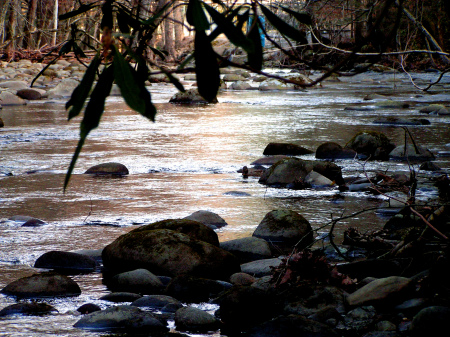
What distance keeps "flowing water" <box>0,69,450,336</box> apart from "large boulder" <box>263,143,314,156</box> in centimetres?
17

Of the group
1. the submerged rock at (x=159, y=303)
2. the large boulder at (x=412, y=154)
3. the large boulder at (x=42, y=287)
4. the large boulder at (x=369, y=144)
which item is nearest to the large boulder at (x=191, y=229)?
the large boulder at (x=42, y=287)

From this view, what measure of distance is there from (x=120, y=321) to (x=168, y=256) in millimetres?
882

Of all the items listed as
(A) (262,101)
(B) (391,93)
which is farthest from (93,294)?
(B) (391,93)

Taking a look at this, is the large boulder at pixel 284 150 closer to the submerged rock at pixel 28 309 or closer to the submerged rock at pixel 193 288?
the submerged rock at pixel 193 288

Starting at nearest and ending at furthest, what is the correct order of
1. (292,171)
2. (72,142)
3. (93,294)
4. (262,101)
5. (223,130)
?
1. (93,294)
2. (292,171)
3. (72,142)
4. (223,130)
5. (262,101)

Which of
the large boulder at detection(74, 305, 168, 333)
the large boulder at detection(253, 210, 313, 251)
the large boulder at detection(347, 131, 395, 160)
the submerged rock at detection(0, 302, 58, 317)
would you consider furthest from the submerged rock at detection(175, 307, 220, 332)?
the large boulder at detection(347, 131, 395, 160)

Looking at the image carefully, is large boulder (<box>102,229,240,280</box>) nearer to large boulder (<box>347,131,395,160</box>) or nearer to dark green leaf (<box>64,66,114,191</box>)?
dark green leaf (<box>64,66,114,191</box>)

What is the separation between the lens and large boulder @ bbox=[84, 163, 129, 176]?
736 centimetres

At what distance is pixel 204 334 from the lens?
3.11 metres

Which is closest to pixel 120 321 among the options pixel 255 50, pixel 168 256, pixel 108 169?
pixel 168 256

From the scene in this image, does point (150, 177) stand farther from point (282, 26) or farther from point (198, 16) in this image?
point (198, 16)

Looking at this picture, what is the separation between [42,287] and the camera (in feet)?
11.9

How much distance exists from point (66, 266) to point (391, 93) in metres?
15.0

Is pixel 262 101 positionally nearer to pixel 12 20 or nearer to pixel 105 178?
pixel 105 178
